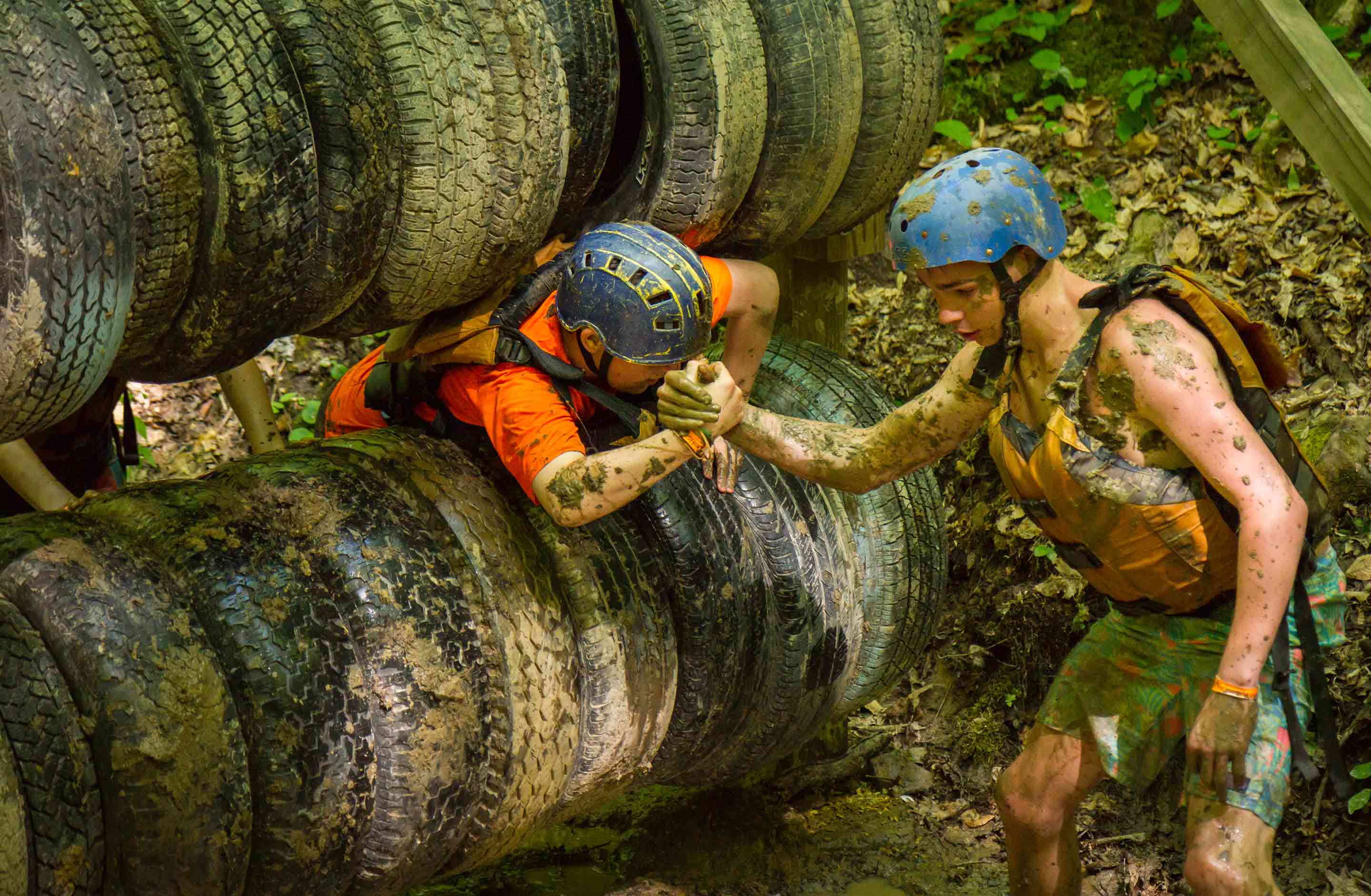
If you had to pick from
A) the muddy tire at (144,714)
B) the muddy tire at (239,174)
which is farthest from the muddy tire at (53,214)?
the muddy tire at (144,714)

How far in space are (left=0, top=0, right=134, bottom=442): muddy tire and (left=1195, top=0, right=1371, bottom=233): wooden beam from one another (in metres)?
3.49

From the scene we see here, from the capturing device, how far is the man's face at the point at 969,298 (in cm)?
317

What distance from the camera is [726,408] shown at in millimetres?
3273

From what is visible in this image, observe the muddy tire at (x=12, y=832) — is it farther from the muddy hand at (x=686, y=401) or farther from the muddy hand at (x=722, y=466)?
the muddy hand at (x=722, y=466)

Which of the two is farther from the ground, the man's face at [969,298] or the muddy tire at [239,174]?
the muddy tire at [239,174]

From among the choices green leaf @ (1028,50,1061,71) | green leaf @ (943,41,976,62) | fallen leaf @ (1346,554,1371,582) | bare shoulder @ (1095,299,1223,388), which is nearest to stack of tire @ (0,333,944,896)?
bare shoulder @ (1095,299,1223,388)

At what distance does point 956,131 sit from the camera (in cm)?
650

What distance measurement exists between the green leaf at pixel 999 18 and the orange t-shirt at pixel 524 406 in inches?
139

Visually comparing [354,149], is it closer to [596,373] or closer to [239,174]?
[239,174]

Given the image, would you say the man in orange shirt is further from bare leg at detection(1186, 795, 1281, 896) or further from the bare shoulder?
bare leg at detection(1186, 795, 1281, 896)

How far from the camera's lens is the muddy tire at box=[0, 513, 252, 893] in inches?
104

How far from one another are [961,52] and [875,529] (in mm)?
3235

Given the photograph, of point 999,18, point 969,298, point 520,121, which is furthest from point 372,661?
point 999,18

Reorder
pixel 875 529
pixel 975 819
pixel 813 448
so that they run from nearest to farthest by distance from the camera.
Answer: pixel 813 448, pixel 875 529, pixel 975 819
